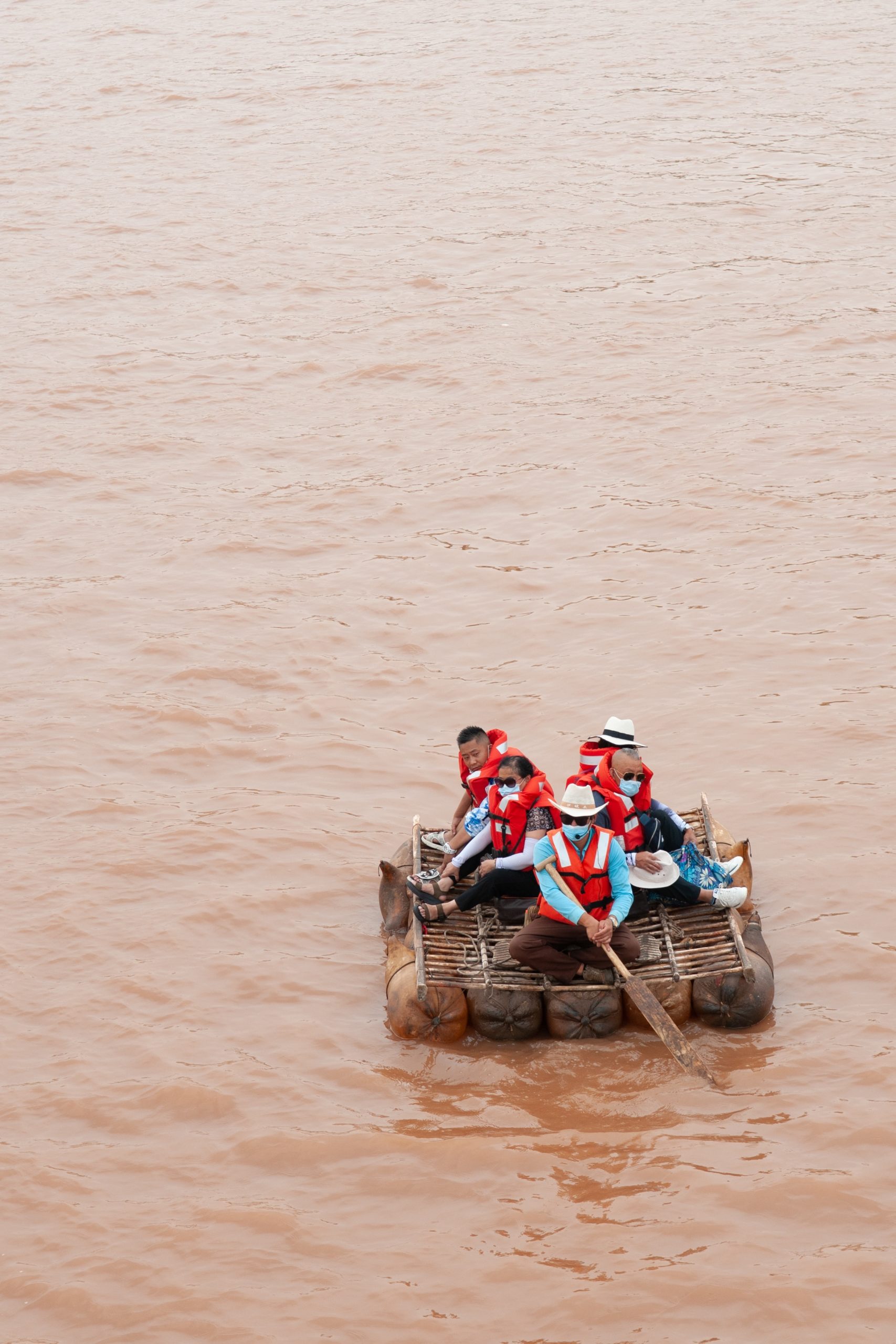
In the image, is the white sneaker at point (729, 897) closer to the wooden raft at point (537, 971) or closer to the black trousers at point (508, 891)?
the wooden raft at point (537, 971)

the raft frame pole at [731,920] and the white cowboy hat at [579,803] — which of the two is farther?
the raft frame pole at [731,920]

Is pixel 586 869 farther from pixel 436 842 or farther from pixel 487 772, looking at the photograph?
pixel 436 842

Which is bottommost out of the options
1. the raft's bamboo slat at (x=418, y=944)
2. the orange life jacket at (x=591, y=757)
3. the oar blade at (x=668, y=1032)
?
the oar blade at (x=668, y=1032)

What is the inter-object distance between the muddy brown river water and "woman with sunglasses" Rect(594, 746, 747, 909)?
77cm

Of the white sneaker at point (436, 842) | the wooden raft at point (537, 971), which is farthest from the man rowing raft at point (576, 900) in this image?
the white sneaker at point (436, 842)

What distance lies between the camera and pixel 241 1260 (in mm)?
6668

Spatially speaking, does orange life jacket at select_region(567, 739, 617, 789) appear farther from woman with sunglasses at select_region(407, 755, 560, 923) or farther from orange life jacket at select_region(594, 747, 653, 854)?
woman with sunglasses at select_region(407, 755, 560, 923)

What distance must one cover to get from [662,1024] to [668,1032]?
0.16 feet

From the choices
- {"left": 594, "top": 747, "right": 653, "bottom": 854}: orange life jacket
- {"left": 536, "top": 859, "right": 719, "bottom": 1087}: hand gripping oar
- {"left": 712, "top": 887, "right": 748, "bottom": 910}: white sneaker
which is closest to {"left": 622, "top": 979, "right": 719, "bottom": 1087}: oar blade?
{"left": 536, "top": 859, "right": 719, "bottom": 1087}: hand gripping oar

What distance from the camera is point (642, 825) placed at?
816cm

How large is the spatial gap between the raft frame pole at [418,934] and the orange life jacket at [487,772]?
0.43 m

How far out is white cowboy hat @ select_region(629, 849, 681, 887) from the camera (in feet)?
26.2

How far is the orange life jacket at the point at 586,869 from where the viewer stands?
25.0 feet

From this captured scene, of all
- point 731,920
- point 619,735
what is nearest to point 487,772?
point 619,735
